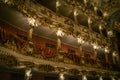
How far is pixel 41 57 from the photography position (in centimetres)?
1195

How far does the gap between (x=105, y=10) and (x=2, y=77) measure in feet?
62.3

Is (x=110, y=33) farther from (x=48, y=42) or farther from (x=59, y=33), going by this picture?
(x=59, y=33)

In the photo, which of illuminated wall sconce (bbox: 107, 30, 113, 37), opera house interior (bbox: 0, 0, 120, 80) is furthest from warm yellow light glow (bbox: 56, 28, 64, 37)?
illuminated wall sconce (bbox: 107, 30, 113, 37)

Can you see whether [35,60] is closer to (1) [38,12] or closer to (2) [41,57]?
(2) [41,57]

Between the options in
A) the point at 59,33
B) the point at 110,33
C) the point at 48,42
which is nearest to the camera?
the point at 59,33

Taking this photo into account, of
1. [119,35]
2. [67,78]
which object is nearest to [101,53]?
[119,35]

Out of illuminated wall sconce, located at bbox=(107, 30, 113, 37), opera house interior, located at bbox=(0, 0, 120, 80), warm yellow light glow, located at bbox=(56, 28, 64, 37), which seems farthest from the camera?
illuminated wall sconce, located at bbox=(107, 30, 113, 37)

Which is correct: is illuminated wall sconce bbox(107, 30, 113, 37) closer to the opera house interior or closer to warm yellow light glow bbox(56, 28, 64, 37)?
the opera house interior

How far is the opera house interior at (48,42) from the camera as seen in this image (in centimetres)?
1091

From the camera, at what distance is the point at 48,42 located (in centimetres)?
1692

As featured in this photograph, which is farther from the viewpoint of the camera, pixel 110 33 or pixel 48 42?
pixel 110 33

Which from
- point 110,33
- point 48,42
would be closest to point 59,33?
point 48,42

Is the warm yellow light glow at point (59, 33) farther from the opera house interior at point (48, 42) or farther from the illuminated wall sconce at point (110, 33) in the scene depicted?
the illuminated wall sconce at point (110, 33)

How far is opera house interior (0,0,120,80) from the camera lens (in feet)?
35.8
